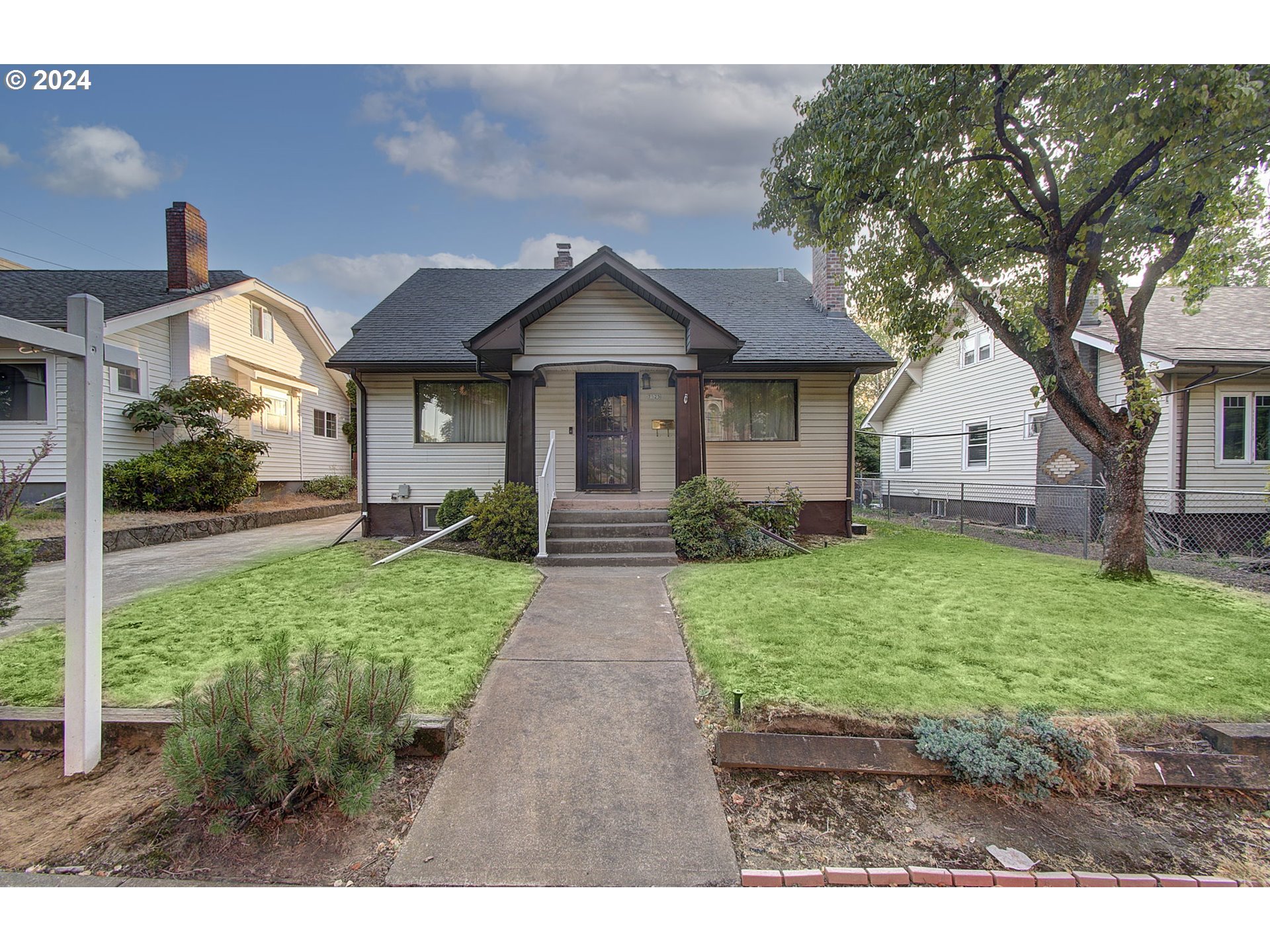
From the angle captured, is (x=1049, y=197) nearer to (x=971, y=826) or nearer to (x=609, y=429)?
(x=609, y=429)

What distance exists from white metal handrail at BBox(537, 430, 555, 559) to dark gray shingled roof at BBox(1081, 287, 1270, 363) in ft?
31.7

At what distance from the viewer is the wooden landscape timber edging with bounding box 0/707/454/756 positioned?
2.53 m

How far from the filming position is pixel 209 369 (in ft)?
40.6

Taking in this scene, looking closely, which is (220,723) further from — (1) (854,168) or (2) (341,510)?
(2) (341,510)

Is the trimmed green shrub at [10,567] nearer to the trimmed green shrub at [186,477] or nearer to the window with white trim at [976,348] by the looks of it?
the trimmed green shrub at [186,477]

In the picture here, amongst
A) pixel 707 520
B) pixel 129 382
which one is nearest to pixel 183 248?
pixel 129 382

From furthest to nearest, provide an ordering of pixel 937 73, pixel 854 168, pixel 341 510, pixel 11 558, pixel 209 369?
pixel 341 510 → pixel 209 369 → pixel 854 168 → pixel 937 73 → pixel 11 558

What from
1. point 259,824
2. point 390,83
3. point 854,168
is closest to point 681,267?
point 854,168

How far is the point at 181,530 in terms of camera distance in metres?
9.11

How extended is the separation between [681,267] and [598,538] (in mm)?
8468

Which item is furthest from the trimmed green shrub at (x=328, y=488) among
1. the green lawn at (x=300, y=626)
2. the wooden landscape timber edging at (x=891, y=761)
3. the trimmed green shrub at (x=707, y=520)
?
the wooden landscape timber edging at (x=891, y=761)

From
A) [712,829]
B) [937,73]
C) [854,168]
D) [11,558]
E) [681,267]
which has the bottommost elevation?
[712,829]

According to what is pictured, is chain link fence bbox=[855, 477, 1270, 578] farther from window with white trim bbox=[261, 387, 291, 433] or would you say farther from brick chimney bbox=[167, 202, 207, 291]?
brick chimney bbox=[167, 202, 207, 291]

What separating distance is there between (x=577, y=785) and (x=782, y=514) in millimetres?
6649
